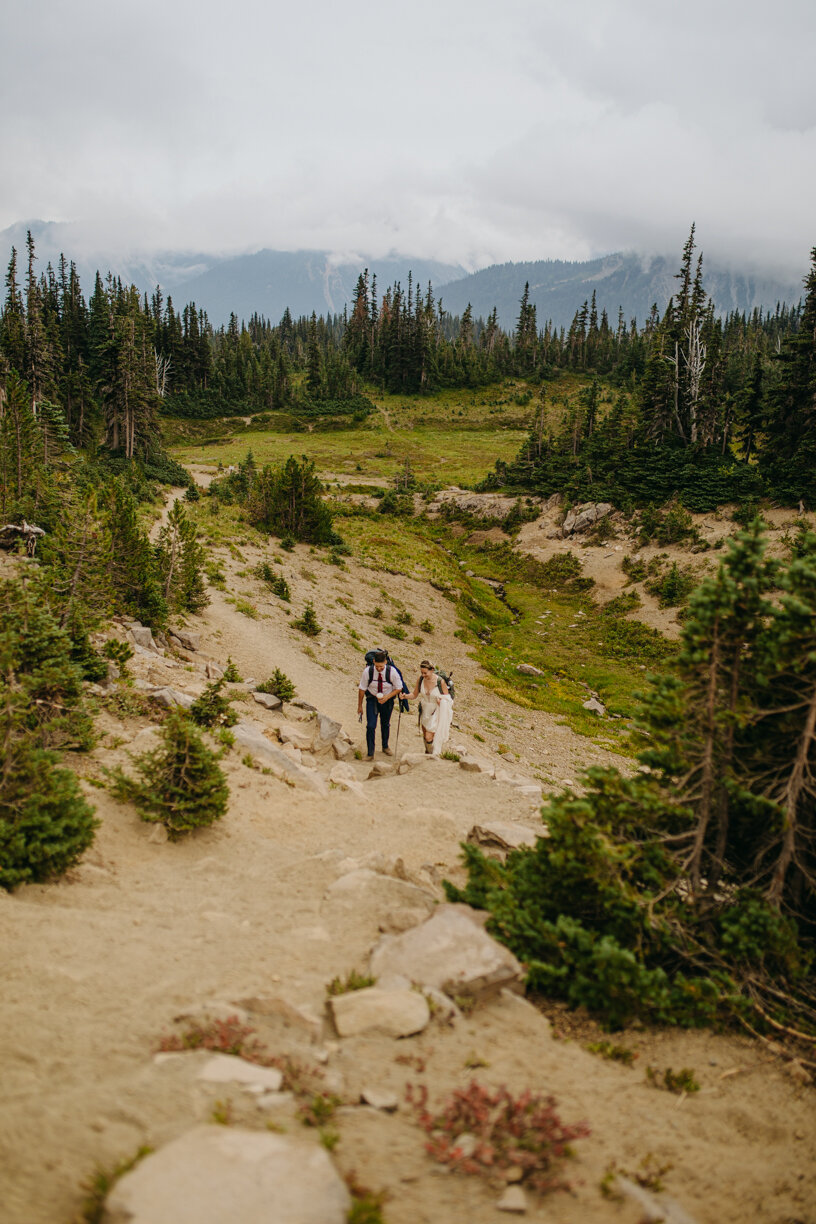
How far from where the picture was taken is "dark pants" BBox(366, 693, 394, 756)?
1537 centimetres

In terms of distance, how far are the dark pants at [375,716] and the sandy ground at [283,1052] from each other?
497 centimetres

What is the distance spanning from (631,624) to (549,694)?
506 inches

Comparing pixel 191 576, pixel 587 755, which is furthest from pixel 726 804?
pixel 191 576

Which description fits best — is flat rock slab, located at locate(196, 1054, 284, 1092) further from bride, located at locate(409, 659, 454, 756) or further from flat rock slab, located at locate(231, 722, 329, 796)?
bride, located at locate(409, 659, 454, 756)

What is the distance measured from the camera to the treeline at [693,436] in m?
46.8

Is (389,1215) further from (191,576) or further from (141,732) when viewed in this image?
(191,576)

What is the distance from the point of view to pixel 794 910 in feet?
23.3

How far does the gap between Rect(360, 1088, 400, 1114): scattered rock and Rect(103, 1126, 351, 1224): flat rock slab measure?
703 mm

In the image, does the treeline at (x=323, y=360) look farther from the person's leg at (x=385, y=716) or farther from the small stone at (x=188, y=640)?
the person's leg at (x=385, y=716)

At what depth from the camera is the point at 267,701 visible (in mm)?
17547

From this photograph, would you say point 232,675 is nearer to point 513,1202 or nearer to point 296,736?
point 296,736

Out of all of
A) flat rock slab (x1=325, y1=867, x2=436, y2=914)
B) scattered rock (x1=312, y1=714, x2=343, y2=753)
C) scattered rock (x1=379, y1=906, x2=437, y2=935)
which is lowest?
scattered rock (x1=312, y1=714, x2=343, y2=753)

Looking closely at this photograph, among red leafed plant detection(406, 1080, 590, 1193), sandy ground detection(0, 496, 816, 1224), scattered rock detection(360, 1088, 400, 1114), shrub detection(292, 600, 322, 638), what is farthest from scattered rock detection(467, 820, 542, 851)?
shrub detection(292, 600, 322, 638)

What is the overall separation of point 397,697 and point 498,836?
5720mm
